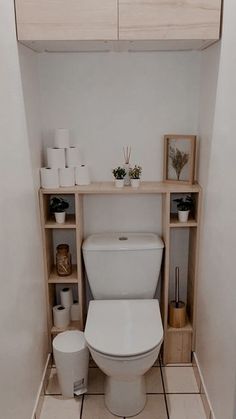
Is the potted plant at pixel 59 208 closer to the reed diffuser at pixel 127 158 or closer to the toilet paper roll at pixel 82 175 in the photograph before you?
the toilet paper roll at pixel 82 175

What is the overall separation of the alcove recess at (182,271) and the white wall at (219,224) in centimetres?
12

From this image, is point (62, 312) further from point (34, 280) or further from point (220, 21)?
point (220, 21)

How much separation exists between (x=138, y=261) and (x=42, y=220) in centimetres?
56

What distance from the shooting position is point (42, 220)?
209cm

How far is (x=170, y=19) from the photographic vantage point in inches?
66.2

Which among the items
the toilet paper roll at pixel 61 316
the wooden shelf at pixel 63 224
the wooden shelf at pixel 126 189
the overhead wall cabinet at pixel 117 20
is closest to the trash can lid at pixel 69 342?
the toilet paper roll at pixel 61 316

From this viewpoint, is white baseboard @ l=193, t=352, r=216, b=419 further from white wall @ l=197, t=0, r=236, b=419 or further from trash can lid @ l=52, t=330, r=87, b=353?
trash can lid @ l=52, t=330, r=87, b=353

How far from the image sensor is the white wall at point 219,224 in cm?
152

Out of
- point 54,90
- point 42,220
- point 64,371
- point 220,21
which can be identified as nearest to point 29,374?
point 64,371

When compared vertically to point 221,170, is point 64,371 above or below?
below

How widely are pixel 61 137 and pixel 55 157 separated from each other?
11 centimetres

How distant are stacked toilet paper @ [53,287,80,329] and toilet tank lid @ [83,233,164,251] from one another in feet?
1.19

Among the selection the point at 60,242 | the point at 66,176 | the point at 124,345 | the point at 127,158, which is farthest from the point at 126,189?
the point at 124,345

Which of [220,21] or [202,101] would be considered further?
[202,101]
